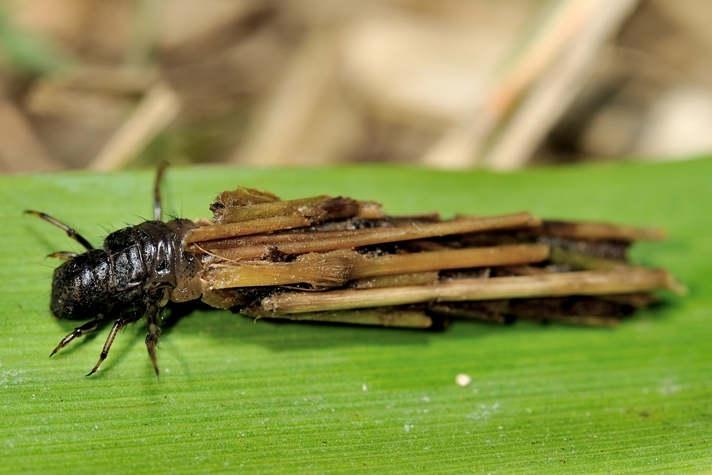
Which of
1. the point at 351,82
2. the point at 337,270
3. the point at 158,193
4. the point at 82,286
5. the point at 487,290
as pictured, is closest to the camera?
the point at 82,286

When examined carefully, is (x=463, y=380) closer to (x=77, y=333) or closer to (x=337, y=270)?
(x=337, y=270)

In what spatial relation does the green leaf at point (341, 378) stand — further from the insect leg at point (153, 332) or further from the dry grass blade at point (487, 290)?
the dry grass blade at point (487, 290)

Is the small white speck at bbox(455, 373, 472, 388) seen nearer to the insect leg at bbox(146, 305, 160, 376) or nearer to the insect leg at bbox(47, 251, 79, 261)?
the insect leg at bbox(146, 305, 160, 376)

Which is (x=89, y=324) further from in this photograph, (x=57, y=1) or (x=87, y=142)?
(x=57, y=1)

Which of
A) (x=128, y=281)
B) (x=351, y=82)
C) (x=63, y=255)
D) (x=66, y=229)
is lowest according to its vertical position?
(x=128, y=281)

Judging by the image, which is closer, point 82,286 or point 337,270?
point 82,286

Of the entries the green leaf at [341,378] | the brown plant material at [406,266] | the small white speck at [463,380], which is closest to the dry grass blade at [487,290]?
the brown plant material at [406,266]

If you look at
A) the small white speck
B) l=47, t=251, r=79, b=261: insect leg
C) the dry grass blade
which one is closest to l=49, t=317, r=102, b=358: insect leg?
l=47, t=251, r=79, b=261: insect leg

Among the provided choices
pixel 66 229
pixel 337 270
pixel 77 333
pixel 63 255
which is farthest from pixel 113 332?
pixel 337 270
